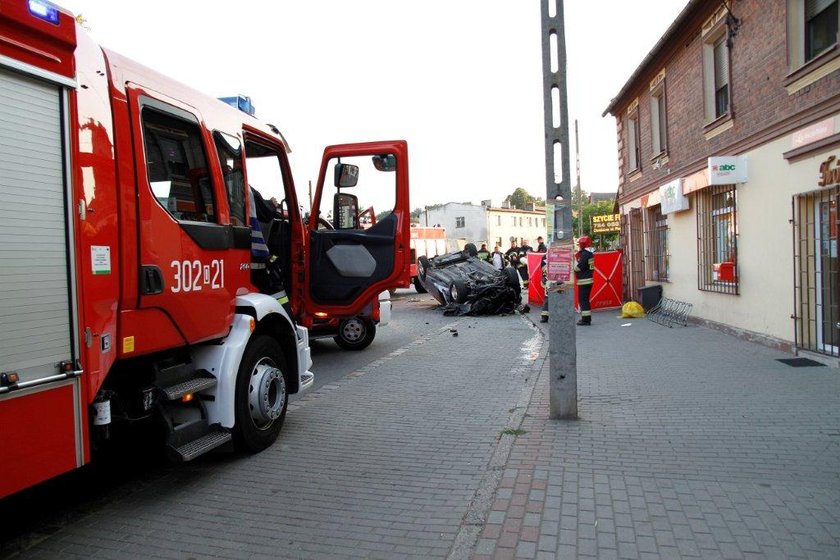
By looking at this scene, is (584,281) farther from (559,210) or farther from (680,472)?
(680,472)

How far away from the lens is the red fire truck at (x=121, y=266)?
2879mm

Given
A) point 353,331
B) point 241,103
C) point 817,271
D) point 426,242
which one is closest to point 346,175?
point 241,103

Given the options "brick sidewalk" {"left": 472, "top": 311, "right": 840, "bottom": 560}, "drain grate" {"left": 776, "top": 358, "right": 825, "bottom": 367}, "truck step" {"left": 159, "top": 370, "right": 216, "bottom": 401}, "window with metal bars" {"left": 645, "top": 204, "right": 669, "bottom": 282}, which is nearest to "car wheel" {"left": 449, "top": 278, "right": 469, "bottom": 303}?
"window with metal bars" {"left": 645, "top": 204, "right": 669, "bottom": 282}

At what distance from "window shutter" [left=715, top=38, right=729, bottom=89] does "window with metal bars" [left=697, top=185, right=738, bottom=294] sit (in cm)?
189

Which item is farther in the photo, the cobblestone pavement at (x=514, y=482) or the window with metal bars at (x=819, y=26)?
the window with metal bars at (x=819, y=26)

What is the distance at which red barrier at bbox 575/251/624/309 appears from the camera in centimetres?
1580

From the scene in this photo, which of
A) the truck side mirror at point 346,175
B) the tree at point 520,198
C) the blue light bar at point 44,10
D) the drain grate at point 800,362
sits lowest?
the drain grate at point 800,362

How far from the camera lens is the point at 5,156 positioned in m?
2.81

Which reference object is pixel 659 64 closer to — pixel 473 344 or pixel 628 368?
pixel 473 344

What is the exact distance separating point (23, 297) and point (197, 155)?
199 centimetres

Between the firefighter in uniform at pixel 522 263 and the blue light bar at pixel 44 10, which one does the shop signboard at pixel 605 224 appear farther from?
the blue light bar at pixel 44 10

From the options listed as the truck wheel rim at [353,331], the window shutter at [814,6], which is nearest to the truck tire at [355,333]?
the truck wheel rim at [353,331]

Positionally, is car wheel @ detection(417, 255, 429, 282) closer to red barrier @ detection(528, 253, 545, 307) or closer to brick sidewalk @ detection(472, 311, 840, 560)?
red barrier @ detection(528, 253, 545, 307)

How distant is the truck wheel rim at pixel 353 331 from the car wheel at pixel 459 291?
20.3 ft
